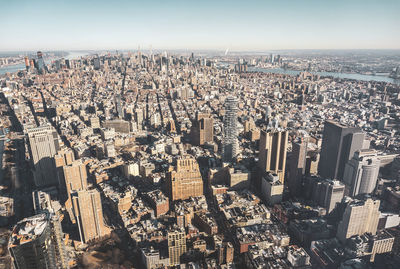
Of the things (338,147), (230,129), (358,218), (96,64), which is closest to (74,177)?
(230,129)

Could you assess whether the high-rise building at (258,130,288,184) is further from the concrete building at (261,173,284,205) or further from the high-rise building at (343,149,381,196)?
the high-rise building at (343,149,381,196)

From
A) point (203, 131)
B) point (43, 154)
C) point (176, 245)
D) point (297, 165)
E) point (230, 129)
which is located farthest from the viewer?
point (203, 131)

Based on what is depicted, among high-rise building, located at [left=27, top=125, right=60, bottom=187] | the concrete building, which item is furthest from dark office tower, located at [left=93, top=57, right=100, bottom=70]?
the concrete building

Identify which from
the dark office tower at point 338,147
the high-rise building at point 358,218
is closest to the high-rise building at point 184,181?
the high-rise building at point 358,218

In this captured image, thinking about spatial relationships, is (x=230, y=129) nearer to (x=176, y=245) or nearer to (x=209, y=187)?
(x=209, y=187)

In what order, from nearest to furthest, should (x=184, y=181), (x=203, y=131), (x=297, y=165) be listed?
1. (x=184, y=181)
2. (x=297, y=165)
3. (x=203, y=131)

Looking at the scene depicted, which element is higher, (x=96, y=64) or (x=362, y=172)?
(x=96, y=64)
